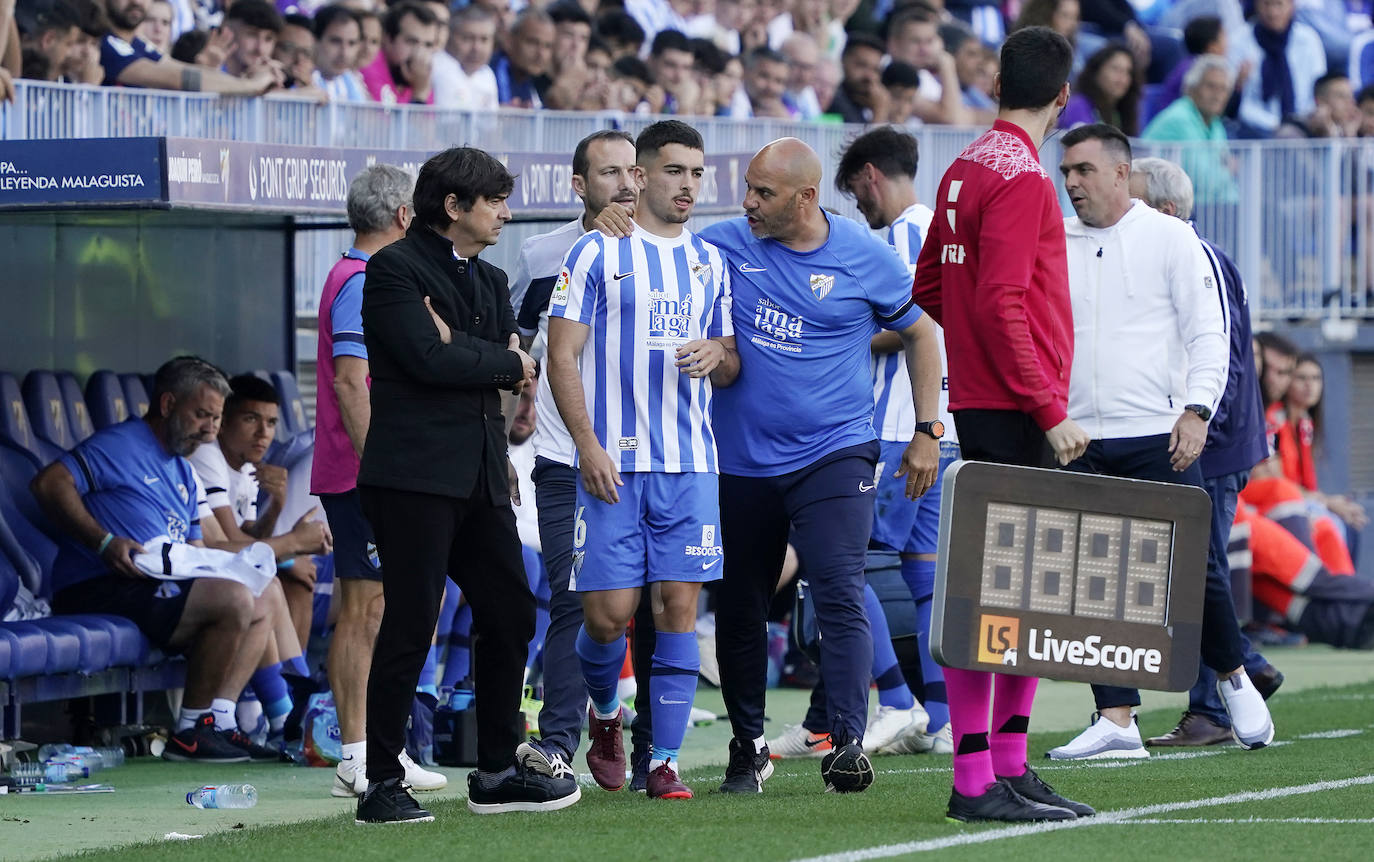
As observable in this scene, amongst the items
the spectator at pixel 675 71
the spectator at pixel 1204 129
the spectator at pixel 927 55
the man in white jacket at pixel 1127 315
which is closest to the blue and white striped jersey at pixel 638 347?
the man in white jacket at pixel 1127 315

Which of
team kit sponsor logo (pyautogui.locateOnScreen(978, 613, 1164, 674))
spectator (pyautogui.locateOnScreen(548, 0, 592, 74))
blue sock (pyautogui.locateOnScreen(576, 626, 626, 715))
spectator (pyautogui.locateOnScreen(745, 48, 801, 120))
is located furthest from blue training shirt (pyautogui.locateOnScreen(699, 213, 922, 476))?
spectator (pyautogui.locateOnScreen(745, 48, 801, 120))

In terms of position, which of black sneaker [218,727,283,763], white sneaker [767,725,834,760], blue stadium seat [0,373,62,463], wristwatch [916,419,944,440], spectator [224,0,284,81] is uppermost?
spectator [224,0,284,81]

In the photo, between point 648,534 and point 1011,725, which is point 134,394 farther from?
point 1011,725

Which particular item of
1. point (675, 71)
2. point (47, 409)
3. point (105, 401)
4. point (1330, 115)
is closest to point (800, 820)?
point (47, 409)

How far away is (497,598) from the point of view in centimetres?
679

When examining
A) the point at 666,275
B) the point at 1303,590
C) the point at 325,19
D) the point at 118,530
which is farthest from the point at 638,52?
the point at 666,275

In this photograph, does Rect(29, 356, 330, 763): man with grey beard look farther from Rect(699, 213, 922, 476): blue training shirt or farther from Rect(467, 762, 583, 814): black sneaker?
Rect(699, 213, 922, 476): blue training shirt

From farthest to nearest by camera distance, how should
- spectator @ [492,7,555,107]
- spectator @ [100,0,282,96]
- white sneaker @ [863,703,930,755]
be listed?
1. spectator @ [492,7,555,107]
2. spectator @ [100,0,282,96]
3. white sneaker @ [863,703,930,755]

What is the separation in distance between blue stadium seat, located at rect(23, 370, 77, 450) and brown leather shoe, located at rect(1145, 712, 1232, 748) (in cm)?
482

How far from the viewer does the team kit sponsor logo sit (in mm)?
6090

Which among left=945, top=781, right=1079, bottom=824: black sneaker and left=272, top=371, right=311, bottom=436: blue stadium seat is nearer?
left=945, top=781, right=1079, bottom=824: black sneaker

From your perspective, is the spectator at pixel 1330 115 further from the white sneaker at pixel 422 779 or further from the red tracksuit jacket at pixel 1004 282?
the red tracksuit jacket at pixel 1004 282

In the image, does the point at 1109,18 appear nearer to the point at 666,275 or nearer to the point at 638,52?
the point at 638,52

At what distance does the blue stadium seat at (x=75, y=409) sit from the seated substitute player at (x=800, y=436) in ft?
12.7
